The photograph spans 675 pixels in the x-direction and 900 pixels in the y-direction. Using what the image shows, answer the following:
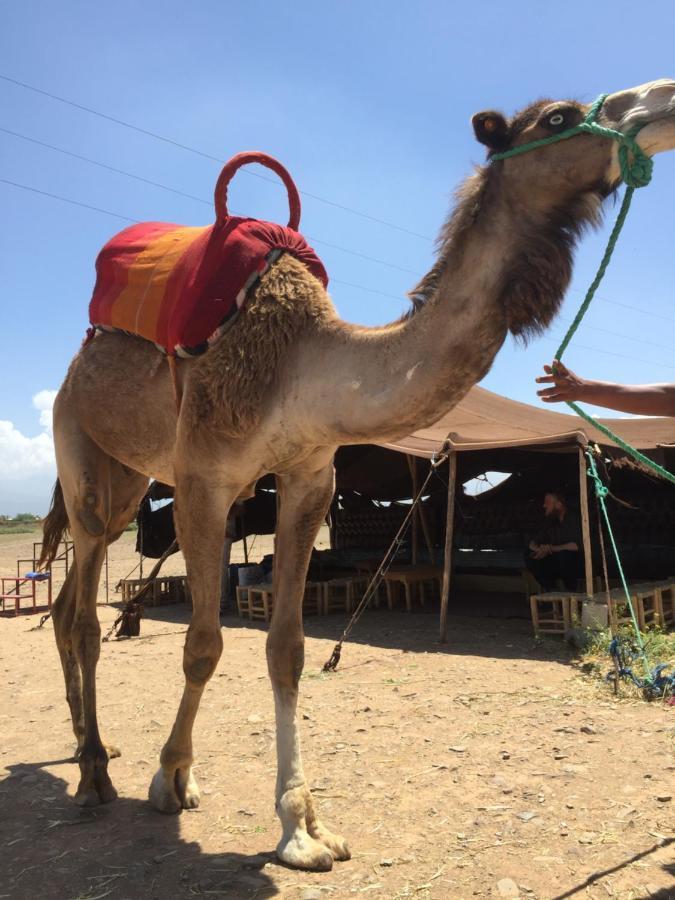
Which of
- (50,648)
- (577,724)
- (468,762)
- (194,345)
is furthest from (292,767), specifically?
(50,648)

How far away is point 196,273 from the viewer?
10.3 ft

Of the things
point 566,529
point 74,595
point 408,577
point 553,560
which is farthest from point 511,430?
point 74,595

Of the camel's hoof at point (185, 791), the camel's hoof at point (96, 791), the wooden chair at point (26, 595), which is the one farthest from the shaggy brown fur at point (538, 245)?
the wooden chair at point (26, 595)

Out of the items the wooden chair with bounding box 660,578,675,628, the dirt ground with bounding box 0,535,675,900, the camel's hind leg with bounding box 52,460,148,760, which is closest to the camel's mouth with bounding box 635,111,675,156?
the dirt ground with bounding box 0,535,675,900

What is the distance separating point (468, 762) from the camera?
4.11m

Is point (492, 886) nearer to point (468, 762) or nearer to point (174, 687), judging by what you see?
point (468, 762)

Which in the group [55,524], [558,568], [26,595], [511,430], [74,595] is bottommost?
[26,595]

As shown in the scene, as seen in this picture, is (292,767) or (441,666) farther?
(441,666)

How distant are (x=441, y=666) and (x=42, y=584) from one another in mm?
11594

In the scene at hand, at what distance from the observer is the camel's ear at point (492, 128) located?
2.31 meters

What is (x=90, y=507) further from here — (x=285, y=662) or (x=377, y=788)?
(x=377, y=788)

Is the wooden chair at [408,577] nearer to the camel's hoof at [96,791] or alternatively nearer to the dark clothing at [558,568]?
the dark clothing at [558,568]

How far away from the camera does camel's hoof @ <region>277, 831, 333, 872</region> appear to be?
2818mm

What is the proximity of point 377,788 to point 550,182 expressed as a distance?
9.52 feet
